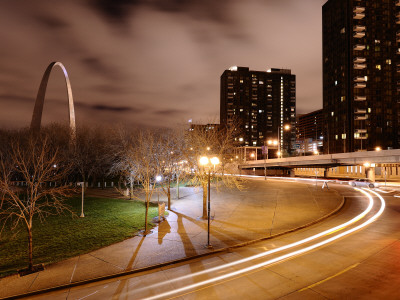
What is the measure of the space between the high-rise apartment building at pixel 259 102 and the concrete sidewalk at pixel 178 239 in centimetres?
15675

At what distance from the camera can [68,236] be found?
14039 millimetres

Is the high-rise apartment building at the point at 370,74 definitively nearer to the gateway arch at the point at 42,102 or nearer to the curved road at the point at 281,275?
the gateway arch at the point at 42,102

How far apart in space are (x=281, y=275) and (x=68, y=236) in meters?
11.3

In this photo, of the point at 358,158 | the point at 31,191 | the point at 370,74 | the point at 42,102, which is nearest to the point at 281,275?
the point at 31,191

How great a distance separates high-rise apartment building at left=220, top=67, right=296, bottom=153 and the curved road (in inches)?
6484

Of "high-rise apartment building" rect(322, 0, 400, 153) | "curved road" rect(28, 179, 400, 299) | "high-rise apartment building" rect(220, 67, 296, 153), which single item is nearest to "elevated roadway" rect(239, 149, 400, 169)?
Result: "curved road" rect(28, 179, 400, 299)

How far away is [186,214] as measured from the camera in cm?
1902

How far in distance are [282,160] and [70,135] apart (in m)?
48.4

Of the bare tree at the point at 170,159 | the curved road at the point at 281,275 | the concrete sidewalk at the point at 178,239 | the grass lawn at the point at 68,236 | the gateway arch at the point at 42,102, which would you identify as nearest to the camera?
the curved road at the point at 281,275

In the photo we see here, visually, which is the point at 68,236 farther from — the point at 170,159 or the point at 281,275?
the point at 170,159

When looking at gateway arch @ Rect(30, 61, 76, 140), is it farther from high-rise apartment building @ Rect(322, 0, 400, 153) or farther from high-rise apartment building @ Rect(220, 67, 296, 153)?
high-rise apartment building @ Rect(220, 67, 296, 153)

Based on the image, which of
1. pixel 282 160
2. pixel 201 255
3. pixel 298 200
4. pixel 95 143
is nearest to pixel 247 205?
pixel 298 200

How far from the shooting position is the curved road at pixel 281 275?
24.7 ft

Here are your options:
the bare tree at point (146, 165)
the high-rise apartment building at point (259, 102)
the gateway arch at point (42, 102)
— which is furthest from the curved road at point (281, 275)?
the high-rise apartment building at point (259, 102)
